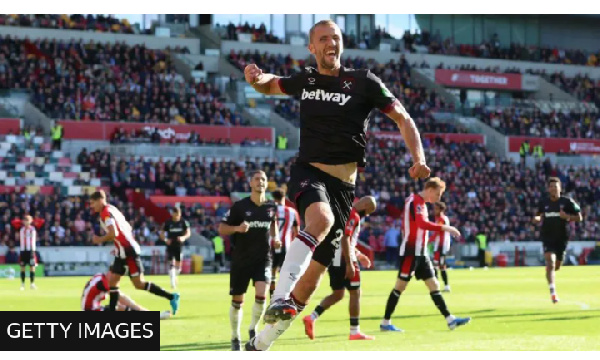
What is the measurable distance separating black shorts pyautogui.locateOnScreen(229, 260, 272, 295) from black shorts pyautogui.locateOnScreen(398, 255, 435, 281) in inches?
101

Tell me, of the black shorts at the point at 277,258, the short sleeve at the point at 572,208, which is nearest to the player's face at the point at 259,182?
the black shorts at the point at 277,258

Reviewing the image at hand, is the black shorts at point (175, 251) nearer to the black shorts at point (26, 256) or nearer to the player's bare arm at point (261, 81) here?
the black shorts at point (26, 256)

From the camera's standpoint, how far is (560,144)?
5822 centimetres

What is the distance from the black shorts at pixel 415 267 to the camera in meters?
16.5

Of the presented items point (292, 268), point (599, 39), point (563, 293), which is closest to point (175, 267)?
point (563, 293)

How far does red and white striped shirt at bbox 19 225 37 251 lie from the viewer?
31.0 m

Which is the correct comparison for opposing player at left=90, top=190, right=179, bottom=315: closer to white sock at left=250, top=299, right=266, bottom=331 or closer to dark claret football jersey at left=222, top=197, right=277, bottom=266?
dark claret football jersey at left=222, top=197, right=277, bottom=266

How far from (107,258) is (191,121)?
1313cm

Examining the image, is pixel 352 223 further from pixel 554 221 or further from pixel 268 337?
pixel 554 221

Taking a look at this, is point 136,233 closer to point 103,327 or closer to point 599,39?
point 103,327

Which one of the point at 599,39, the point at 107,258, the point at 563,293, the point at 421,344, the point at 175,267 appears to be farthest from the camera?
the point at 599,39

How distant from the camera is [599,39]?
7200 cm

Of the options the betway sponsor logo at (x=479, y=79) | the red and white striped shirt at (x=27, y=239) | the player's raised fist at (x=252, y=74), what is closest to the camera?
the player's raised fist at (x=252, y=74)

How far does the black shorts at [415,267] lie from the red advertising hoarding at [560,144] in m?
41.7
